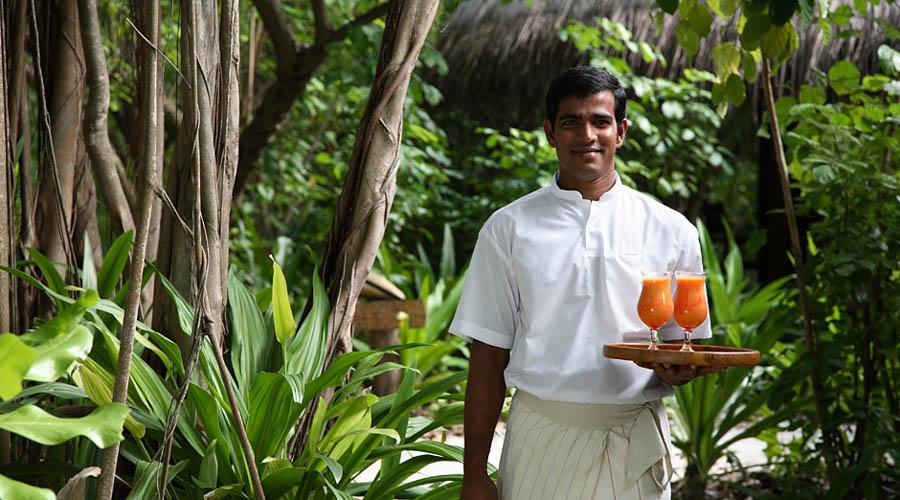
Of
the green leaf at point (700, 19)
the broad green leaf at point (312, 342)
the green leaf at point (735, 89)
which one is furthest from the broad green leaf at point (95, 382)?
the green leaf at point (735, 89)

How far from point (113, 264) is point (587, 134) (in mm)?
1307

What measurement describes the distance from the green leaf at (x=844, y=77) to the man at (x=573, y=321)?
5.09ft

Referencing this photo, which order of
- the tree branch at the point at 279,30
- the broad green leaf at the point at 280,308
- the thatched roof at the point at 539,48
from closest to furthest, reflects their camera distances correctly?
the broad green leaf at the point at 280,308, the tree branch at the point at 279,30, the thatched roof at the point at 539,48

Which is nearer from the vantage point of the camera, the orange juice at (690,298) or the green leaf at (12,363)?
the green leaf at (12,363)

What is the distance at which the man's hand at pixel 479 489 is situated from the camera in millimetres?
1790

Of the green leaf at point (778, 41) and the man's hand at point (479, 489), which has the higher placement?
the green leaf at point (778, 41)

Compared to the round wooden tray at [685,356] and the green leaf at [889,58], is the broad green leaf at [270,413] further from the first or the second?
the green leaf at [889,58]

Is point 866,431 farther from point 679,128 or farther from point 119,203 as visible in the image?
point 679,128

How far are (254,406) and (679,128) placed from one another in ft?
15.0

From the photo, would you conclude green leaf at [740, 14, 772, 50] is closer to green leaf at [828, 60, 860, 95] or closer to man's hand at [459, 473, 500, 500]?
green leaf at [828, 60, 860, 95]

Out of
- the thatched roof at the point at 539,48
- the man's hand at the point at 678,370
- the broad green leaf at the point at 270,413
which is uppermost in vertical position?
the thatched roof at the point at 539,48

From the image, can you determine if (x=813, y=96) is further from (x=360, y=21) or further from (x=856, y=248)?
(x=360, y=21)

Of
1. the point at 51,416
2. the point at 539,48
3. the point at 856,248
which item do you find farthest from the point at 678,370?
the point at 539,48

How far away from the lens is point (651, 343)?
5.51ft
